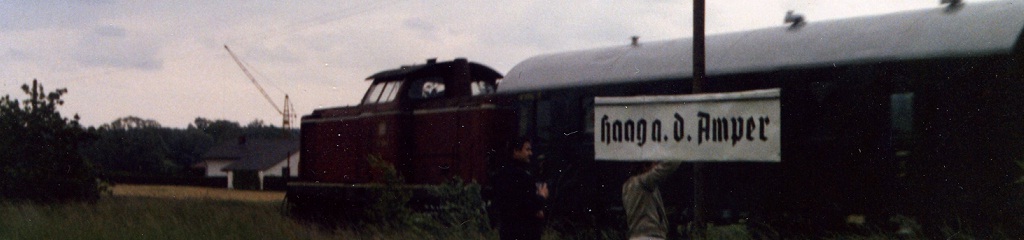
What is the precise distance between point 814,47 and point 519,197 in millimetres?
3903

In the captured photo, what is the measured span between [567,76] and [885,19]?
3713 millimetres

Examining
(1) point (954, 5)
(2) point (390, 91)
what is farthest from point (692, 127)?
(2) point (390, 91)

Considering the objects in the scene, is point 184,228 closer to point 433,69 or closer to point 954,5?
point 433,69

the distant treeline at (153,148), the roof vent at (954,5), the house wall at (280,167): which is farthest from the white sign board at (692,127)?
the house wall at (280,167)

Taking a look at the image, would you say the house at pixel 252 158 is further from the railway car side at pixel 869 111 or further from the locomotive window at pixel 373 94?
the railway car side at pixel 869 111

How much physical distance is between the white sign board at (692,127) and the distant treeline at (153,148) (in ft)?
135

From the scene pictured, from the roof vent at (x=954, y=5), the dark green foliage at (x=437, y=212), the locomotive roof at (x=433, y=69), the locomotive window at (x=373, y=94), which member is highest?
the roof vent at (x=954, y=5)

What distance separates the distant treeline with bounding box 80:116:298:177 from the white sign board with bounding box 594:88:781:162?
135 ft

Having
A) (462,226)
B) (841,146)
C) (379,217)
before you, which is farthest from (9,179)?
(841,146)

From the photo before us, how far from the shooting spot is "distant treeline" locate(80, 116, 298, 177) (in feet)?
194

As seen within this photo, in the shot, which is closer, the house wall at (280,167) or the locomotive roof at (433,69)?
the locomotive roof at (433,69)

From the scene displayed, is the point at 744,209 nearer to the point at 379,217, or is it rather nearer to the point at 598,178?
the point at 598,178

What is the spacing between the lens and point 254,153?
67.3 meters

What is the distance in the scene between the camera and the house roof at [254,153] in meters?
65.3
